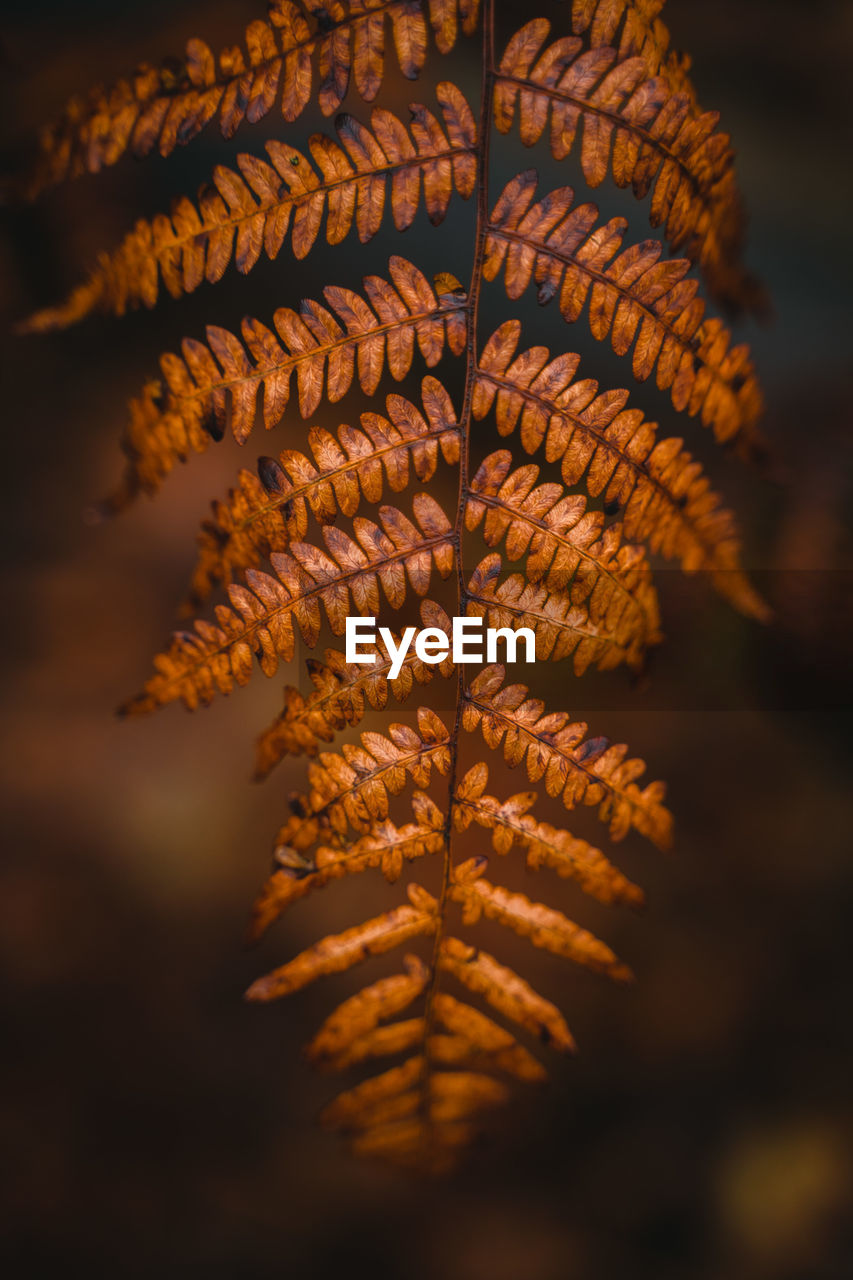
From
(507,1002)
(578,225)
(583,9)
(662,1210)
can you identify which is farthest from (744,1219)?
(583,9)

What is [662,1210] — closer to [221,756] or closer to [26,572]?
[221,756]

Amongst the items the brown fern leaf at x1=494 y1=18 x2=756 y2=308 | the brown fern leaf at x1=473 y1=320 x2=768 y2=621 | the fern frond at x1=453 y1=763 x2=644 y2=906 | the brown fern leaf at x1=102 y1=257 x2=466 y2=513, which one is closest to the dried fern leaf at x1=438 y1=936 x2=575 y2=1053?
the fern frond at x1=453 y1=763 x2=644 y2=906

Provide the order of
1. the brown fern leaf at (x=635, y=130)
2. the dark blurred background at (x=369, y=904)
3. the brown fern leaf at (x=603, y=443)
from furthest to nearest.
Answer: the dark blurred background at (x=369, y=904), the brown fern leaf at (x=603, y=443), the brown fern leaf at (x=635, y=130)

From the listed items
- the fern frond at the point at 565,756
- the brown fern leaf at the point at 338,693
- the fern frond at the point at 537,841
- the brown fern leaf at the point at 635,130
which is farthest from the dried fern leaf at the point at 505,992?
the brown fern leaf at the point at 635,130

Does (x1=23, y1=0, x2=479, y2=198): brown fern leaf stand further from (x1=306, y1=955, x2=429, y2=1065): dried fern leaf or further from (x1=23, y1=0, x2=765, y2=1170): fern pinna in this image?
(x1=306, y1=955, x2=429, y2=1065): dried fern leaf

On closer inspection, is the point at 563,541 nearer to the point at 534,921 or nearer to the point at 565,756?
the point at 565,756

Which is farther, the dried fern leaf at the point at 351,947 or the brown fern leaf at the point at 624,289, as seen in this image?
the dried fern leaf at the point at 351,947

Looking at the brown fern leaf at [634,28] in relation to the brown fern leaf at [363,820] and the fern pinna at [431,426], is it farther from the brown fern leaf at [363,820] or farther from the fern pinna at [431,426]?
the brown fern leaf at [363,820]

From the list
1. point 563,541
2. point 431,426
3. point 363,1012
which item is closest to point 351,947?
point 363,1012
